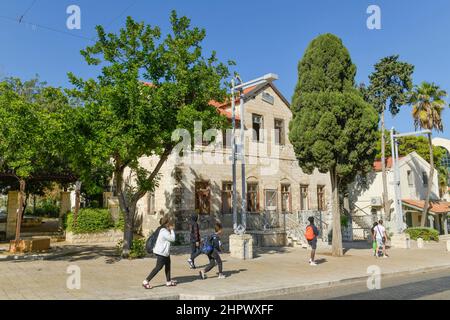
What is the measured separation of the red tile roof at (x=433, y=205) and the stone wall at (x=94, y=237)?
2364cm

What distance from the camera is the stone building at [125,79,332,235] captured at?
1958cm

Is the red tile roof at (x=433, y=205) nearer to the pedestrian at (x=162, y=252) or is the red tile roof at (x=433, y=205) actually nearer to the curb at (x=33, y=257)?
the curb at (x=33, y=257)

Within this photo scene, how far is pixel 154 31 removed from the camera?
1382 centimetres

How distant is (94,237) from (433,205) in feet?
93.6

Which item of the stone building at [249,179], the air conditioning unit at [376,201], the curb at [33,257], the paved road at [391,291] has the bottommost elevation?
the paved road at [391,291]

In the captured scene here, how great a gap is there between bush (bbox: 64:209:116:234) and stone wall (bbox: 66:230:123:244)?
0.21m

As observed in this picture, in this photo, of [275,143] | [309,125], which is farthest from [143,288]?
[275,143]

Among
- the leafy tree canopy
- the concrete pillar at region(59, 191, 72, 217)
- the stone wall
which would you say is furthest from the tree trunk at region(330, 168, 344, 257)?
the concrete pillar at region(59, 191, 72, 217)

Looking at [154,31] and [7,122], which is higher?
[154,31]

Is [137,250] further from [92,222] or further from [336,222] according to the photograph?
[336,222]

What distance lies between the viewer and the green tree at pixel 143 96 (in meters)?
12.1

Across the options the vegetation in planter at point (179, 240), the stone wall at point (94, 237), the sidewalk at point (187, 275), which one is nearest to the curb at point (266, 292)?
the sidewalk at point (187, 275)

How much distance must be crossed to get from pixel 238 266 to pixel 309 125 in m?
6.96
